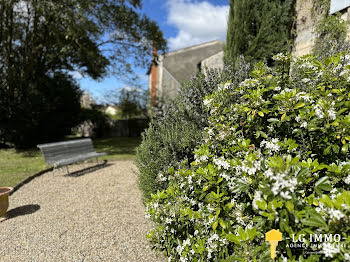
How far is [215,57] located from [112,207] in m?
16.6

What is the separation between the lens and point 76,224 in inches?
139

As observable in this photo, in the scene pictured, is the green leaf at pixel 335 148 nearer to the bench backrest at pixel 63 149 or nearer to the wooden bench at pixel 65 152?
the wooden bench at pixel 65 152

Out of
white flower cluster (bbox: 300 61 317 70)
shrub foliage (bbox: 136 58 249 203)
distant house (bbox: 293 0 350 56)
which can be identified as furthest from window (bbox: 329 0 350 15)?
white flower cluster (bbox: 300 61 317 70)

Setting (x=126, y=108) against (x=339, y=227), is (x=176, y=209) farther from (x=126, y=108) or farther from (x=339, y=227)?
(x=126, y=108)

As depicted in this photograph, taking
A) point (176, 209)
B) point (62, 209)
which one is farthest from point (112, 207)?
point (176, 209)

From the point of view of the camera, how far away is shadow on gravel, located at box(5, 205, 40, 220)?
3.96 meters

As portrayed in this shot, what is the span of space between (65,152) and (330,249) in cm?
698

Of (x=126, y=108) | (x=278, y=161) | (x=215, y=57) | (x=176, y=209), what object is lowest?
(x=176, y=209)

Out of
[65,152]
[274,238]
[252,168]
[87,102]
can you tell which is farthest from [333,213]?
[87,102]

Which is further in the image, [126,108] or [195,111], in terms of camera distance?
[126,108]

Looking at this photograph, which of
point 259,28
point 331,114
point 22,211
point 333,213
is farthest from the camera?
point 259,28

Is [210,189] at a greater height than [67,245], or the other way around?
[210,189]

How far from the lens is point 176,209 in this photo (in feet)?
7.47

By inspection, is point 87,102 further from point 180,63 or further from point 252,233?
point 252,233
